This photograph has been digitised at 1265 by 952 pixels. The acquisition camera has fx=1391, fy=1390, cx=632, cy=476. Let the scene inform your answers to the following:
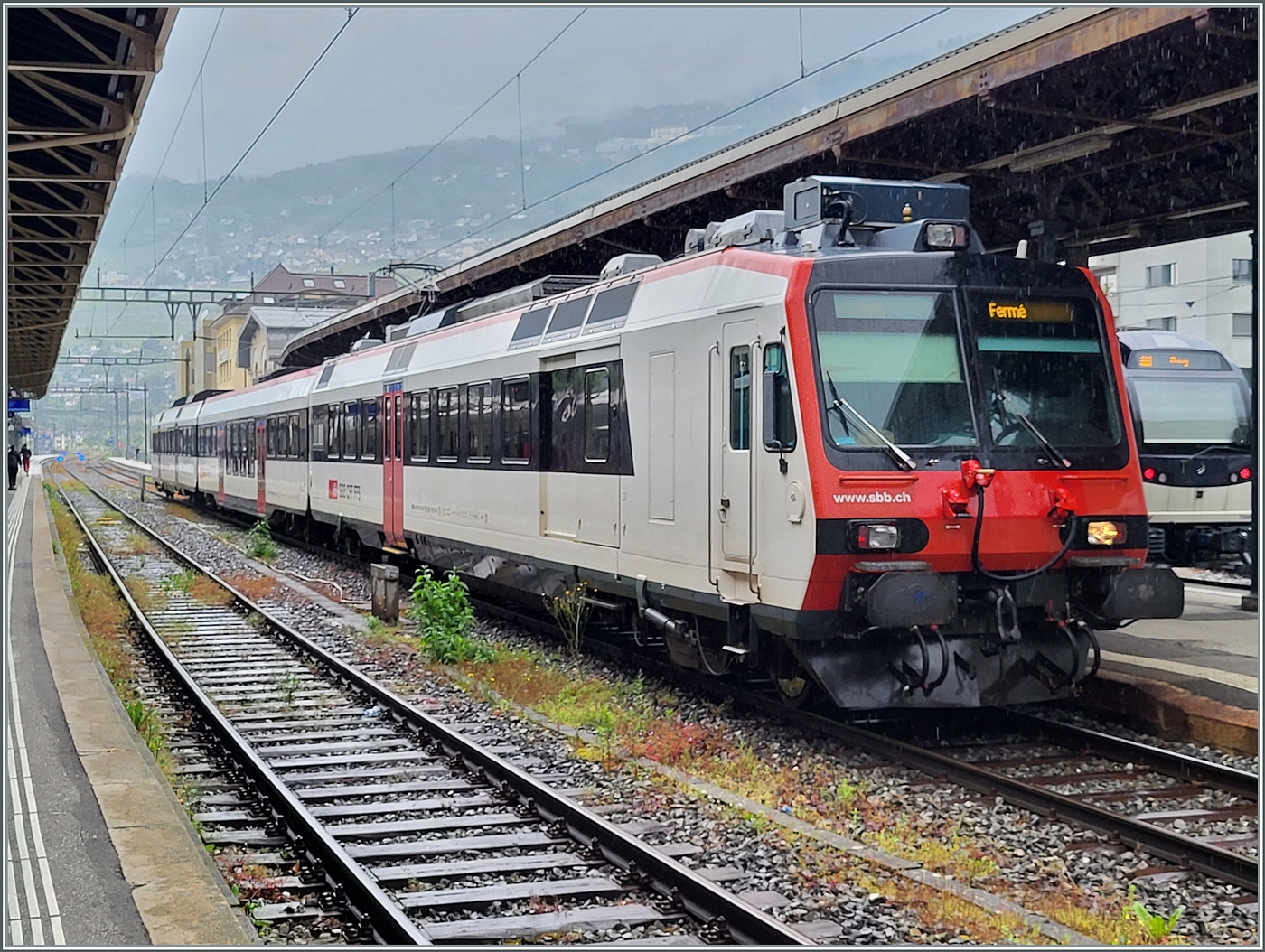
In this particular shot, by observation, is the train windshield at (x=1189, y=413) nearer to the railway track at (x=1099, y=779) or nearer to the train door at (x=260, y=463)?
the railway track at (x=1099, y=779)

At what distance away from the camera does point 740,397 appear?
9.07 metres

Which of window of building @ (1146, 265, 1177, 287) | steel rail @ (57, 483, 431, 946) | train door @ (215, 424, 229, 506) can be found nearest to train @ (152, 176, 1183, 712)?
steel rail @ (57, 483, 431, 946)

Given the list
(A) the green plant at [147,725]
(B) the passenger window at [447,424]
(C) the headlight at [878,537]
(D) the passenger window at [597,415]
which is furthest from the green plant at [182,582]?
(C) the headlight at [878,537]

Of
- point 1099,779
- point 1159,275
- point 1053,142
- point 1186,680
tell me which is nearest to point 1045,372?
point 1186,680

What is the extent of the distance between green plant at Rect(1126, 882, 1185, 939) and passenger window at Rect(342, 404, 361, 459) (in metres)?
15.9

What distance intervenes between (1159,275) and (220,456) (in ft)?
96.8

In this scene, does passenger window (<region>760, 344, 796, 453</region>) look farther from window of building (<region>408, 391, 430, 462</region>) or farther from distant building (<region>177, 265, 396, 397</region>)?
distant building (<region>177, 265, 396, 397</region>)

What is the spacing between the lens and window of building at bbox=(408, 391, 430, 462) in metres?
16.7

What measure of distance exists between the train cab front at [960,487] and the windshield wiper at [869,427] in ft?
0.05

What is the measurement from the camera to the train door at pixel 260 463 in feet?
93.9

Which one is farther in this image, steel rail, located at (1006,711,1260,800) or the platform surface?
the platform surface

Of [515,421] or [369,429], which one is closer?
[515,421]

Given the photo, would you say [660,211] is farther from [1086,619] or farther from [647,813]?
[647,813]

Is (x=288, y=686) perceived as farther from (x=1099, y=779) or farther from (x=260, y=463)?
(x=260, y=463)
